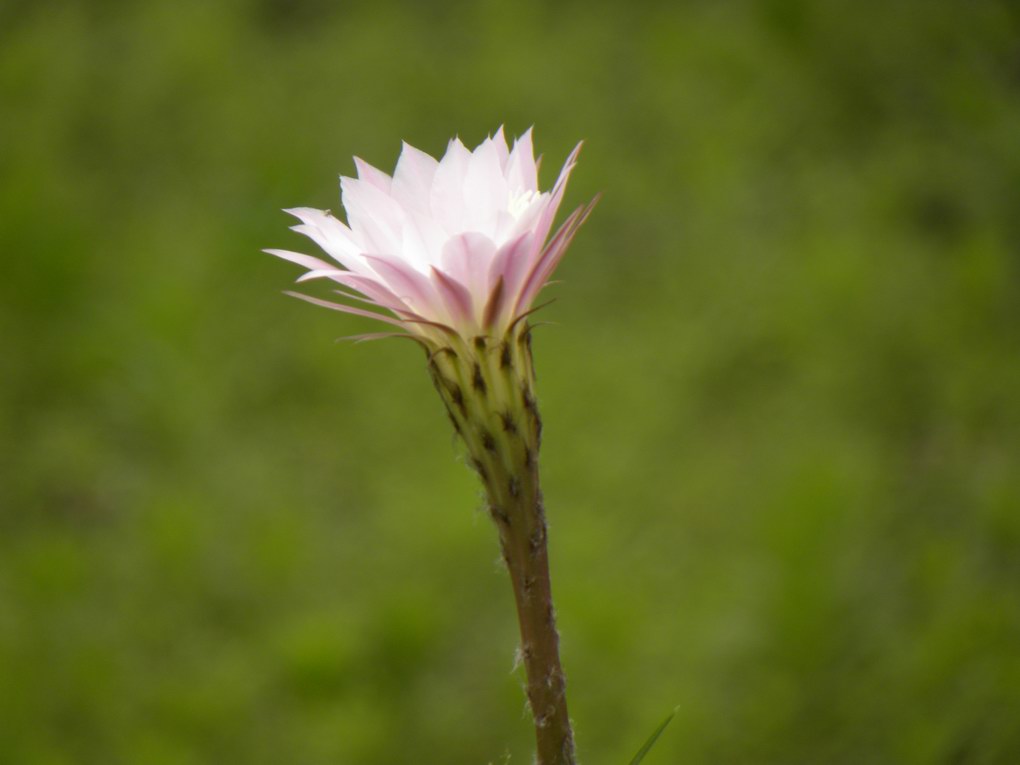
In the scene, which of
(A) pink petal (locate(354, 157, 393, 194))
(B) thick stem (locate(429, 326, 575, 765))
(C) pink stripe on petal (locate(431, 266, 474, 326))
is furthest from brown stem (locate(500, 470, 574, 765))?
(A) pink petal (locate(354, 157, 393, 194))

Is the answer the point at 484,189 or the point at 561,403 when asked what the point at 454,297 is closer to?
the point at 484,189

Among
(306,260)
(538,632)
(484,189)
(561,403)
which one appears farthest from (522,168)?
(561,403)

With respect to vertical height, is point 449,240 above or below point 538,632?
above

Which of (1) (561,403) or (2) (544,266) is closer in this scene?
(2) (544,266)

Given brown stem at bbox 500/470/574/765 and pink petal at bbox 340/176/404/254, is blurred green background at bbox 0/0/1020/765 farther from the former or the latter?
pink petal at bbox 340/176/404/254

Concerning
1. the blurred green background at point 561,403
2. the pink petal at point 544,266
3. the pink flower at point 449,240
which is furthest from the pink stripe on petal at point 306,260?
the blurred green background at point 561,403

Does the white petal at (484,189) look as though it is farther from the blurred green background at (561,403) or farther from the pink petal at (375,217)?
the blurred green background at (561,403)
